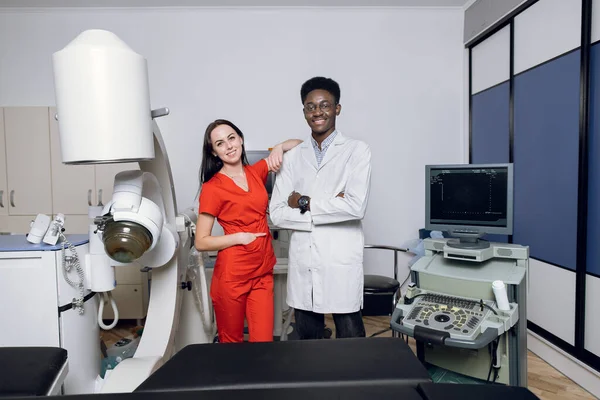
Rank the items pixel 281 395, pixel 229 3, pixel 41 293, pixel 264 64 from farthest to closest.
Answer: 1. pixel 264 64
2. pixel 229 3
3. pixel 41 293
4. pixel 281 395

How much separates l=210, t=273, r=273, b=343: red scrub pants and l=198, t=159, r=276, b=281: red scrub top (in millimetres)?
45

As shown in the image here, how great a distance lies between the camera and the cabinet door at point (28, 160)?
3.41 meters

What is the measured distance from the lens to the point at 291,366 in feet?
3.06

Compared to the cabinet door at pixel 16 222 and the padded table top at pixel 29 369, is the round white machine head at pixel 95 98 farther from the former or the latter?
the cabinet door at pixel 16 222

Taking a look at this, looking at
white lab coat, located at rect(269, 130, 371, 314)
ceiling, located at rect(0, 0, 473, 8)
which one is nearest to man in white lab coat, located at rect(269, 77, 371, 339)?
white lab coat, located at rect(269, 130, 371, 314)

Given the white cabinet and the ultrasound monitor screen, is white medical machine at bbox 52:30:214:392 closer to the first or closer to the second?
the ultrasound monitor screen

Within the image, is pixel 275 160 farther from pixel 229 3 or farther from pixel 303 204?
pixel 229 3

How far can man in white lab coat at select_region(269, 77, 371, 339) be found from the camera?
1836mm

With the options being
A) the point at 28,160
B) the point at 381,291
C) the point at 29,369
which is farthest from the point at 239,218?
the point at 28,160

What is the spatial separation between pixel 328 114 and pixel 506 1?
2.02m

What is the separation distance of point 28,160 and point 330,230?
113 inches

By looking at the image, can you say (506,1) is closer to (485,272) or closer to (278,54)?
(278,54)

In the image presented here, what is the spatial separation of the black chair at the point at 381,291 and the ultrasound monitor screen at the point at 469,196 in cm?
74

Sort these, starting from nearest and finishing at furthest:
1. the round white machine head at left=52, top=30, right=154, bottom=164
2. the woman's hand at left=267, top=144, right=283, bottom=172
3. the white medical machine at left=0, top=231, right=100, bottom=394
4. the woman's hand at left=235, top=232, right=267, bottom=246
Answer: the round white machine head at left=52, top=30, right=154, bottom=164
the white medical machine at left=0, top=231, right=100, bottom=394
the woman's hand at left=235, top=232, right=267, bottom=246
the woman's hand at left=267, top=144, right=283, bottom=172
